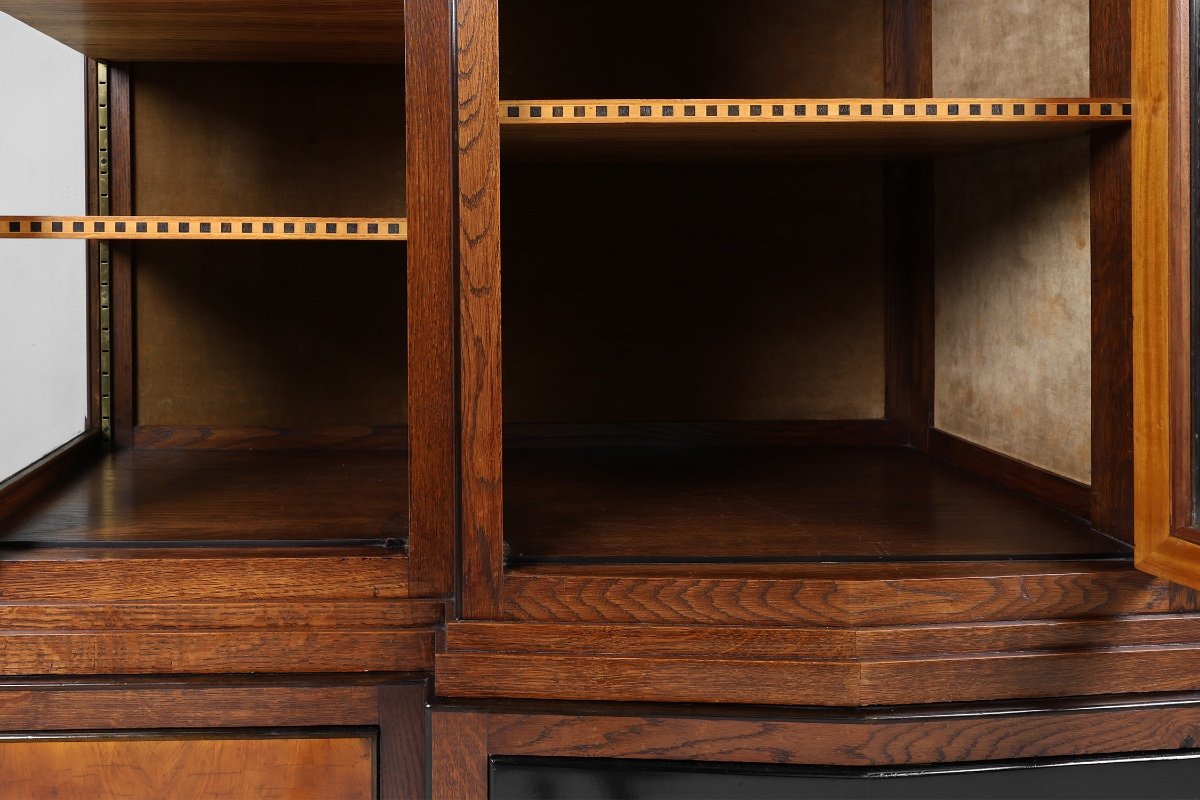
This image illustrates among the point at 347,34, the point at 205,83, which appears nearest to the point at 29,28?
the point at 205,83

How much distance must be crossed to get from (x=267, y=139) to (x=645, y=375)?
0.73 m

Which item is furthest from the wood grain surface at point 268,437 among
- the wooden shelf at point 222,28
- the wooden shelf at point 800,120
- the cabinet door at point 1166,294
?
the cabinet door at point 1166,294

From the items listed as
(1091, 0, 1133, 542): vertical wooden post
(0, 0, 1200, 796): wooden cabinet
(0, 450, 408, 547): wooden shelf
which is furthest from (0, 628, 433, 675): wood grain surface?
(1091, 0, 1133, 542): vertical wooden post

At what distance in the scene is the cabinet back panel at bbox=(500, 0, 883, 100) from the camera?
1.90 metres

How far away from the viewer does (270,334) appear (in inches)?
77.7

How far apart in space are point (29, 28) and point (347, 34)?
51 centimetres

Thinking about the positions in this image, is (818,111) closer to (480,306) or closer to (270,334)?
(480,306)

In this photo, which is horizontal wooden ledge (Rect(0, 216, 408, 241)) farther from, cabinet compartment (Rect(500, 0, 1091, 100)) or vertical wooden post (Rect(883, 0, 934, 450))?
vertical wooden post (Rect(883, 0, 934, 450))

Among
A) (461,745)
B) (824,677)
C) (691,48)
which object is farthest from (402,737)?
(691,48)

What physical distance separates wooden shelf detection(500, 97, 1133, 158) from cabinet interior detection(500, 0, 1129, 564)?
22 centimetres

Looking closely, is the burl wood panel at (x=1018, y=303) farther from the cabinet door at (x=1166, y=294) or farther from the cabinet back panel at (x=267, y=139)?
the cabinet back panel at (x=267, y=139)

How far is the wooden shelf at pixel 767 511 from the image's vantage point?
1242mm

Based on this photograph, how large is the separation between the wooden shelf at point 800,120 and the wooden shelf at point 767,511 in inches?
17.4

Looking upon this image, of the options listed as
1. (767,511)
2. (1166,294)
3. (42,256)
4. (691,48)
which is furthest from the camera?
(691,48)
